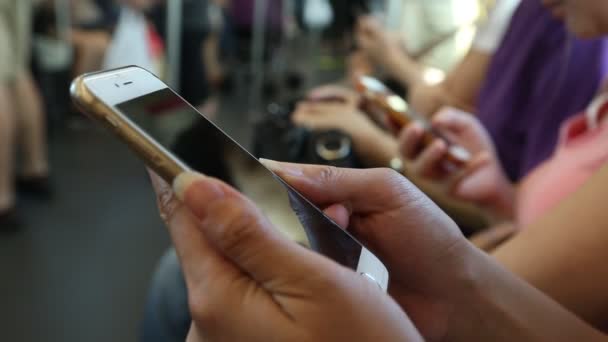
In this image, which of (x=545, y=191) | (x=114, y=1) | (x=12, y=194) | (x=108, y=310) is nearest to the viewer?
(x=545, y=191)

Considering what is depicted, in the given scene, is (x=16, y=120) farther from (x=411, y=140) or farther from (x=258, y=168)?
(x=258, y=168)

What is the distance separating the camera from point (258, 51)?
2375 millimetres

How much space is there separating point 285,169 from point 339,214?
0.16ft

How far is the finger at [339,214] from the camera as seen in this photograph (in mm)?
348

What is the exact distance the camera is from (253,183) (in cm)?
35

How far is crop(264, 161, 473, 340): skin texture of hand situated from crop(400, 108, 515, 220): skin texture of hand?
0.29 m

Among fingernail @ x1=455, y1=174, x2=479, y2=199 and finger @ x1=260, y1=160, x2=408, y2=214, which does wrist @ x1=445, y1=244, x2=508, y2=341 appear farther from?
fingernail @ x1=455, y1=174, x2=479, y2=199

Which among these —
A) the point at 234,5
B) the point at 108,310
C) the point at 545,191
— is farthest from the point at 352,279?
the point at 234,5

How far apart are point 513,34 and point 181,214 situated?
2.09 ft

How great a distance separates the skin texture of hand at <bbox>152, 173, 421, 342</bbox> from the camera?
0.83 feet

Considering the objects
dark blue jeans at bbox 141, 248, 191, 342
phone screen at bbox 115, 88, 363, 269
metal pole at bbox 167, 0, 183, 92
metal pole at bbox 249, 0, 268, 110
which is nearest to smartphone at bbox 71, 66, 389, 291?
phone screen at bbox 115, 88, 363, 269

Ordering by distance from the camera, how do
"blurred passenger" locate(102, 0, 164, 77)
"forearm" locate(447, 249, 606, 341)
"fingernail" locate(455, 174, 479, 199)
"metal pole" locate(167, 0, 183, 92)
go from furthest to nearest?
"metal pole" locate(167, 0, 183, 92) → "blurred passenger" locate(102, 0, 164, 77) → "fingernail" locate(455, 174, 479, 199) → "forearm" locate(447, 249, 606, 341)

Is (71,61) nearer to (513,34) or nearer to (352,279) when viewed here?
(513,34)

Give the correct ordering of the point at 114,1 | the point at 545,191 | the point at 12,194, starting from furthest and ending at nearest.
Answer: the point at 114,1, the point at 12,194, the point at 545,191
